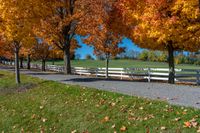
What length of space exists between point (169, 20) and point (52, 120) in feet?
32.9

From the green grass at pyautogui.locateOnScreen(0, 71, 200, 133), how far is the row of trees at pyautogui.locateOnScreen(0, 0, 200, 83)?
19.6 feet

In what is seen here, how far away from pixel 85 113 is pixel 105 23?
64.5 ft

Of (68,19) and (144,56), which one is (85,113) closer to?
(68,19)

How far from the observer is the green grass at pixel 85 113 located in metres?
11.3

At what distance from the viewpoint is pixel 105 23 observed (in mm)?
32562

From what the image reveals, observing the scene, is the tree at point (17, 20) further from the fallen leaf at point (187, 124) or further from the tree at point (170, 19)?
the fallen leaf at point (187, 124)

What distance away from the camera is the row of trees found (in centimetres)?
2116

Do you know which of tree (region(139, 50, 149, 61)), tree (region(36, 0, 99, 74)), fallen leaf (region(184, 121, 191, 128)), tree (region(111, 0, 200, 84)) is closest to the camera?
fallen leaf (region(184, 121, 191, 128))

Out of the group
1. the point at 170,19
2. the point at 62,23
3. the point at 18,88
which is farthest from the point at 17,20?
the point at 62,23

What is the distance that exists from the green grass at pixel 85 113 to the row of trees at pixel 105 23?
19.6 feet

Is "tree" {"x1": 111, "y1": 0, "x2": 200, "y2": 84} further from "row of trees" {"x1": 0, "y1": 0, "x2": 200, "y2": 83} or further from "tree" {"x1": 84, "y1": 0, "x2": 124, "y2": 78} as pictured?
"tree" {"x1": 84, "y1": 0, "x2": 124, "y2": 78}

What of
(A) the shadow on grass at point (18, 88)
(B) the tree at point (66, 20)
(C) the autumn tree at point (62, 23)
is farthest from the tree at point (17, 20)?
(B) the tree at point (66, 20)

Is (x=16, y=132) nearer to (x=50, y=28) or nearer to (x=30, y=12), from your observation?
(x=30, y=12)

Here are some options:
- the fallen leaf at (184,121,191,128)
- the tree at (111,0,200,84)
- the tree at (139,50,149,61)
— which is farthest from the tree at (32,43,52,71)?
the tree at (139,50,149,61)
